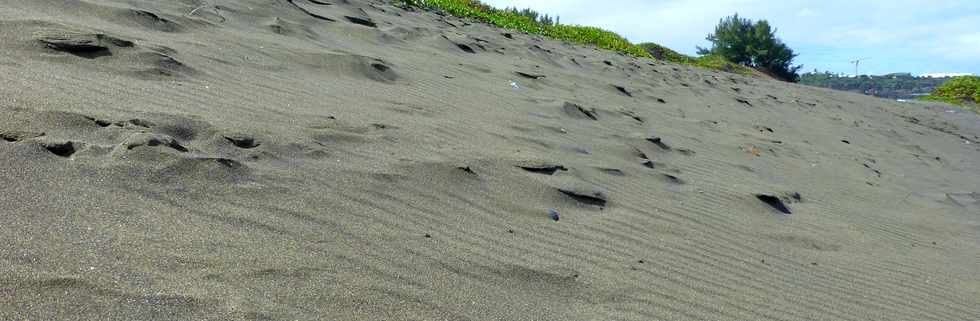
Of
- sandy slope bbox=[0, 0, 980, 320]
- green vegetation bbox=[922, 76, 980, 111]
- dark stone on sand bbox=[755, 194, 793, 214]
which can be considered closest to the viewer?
sandy slope bbox=[0, 0, 980, 320]

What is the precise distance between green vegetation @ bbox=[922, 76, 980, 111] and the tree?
6.89 metres

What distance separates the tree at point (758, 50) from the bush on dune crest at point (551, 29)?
516 centimetres

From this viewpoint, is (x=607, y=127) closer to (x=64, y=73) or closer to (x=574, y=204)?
(x=574, y=204)

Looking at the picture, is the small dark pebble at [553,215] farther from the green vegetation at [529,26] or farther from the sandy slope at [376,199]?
the green vegetation at [529,26]

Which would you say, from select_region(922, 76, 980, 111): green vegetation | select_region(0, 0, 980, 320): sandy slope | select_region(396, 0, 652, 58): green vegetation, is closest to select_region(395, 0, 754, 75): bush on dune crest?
select_region(396, 0, 652, 58): green vegetation

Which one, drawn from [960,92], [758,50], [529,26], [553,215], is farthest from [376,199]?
[758,50]

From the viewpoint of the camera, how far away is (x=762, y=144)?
292 inches

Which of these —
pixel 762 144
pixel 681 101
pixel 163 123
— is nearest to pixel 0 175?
pixel 163 123

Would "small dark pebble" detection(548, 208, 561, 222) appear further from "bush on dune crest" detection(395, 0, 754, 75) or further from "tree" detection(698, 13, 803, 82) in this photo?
"tree" detection(698, 13, 803, 82)

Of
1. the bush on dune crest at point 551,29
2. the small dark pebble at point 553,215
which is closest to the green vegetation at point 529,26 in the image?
the bush on dune crest at point 551,29

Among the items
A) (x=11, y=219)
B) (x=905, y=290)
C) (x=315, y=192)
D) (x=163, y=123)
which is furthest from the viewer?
(x=905, y=290)

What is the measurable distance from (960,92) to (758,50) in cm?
893

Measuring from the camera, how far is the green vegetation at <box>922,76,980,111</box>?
925 inches

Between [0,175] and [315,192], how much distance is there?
3.26ft
